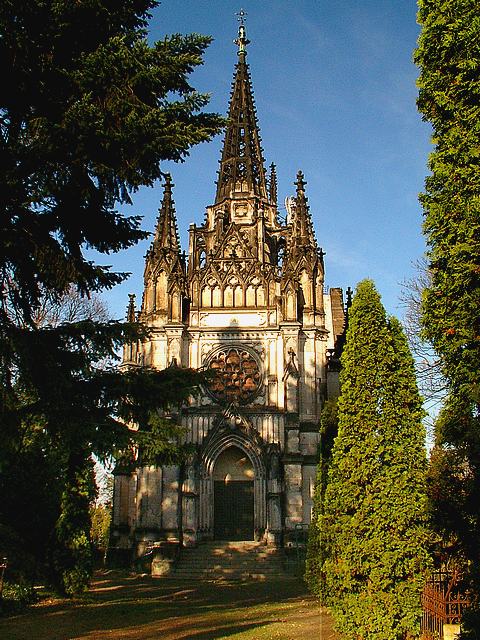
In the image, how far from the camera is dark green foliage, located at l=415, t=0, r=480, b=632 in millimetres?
9727

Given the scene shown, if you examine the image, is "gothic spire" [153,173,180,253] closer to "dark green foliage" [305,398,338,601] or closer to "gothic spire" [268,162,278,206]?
"gothic spire" [268,162,278,206]

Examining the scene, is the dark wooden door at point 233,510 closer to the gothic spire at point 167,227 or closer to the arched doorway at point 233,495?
the arched doorway at point 233,495

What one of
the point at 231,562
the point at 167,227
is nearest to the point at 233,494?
the point at 231,562

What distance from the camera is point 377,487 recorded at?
11.2m

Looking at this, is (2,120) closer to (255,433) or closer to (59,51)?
(59,51)

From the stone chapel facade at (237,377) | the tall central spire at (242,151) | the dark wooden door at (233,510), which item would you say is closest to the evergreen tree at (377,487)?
the stone chapel facade at (237,377)

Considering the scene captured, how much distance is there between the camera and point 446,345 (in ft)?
33.5

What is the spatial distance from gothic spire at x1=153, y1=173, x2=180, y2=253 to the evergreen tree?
70.3 ft

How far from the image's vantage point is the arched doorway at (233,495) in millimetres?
29906

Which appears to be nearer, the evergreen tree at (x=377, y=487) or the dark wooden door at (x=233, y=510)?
the evergreen tree at (x=377, y=487)

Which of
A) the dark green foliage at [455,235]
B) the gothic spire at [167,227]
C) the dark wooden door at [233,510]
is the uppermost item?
the gothic spire at [167,227]

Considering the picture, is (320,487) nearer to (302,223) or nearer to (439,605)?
(439,605)

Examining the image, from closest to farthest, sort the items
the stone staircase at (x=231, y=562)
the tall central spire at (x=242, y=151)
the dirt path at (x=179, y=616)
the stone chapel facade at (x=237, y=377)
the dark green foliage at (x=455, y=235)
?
the dark green foliage at (x=455, y=235) < the dirt path at (x=179, y=616) < the stone staircase at (x=231, y=562) < the stone chapel facade at (x=237, y=377) < the tall central spire at (x=242, y=151)

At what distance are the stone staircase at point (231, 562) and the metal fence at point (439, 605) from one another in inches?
602
